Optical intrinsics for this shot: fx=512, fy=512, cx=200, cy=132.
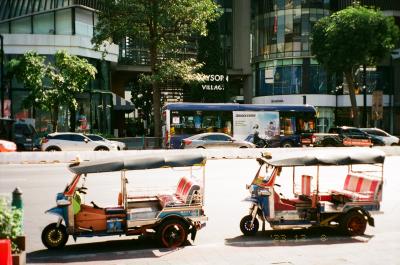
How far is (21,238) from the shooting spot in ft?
22.9

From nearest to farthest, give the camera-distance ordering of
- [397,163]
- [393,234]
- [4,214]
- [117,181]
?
[4,214], [393,234], [117,181], [397,163]

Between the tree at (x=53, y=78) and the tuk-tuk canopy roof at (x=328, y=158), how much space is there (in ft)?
87.1

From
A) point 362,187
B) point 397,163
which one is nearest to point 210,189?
point 362,187

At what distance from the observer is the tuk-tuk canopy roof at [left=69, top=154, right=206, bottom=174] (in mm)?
9750

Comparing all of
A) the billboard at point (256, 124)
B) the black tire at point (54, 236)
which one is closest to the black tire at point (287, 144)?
the billboard at point (256, 124)

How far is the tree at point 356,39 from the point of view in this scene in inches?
1794

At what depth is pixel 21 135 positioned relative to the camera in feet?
105

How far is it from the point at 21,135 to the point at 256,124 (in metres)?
15.6

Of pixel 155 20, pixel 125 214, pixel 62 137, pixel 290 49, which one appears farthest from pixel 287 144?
pixel 125 214

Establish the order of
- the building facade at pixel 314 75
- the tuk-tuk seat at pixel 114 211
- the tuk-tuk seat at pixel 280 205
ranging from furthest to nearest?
the building facade at pixel 314 75 → the tuk-tuk seat at pixel 280 205 → the tuk-tuk seat at pixel 114 211

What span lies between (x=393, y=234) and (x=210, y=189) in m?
7.43

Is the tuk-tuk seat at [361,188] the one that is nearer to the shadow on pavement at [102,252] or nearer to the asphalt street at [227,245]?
the asphalt street at [227,245]

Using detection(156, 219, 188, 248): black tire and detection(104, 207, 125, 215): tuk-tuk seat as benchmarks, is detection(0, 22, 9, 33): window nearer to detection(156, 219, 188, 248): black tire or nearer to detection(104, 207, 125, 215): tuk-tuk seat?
detection(104, 207, 125, 215): tuk-tuk seat

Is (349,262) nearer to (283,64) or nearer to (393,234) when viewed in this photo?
(393,234)
